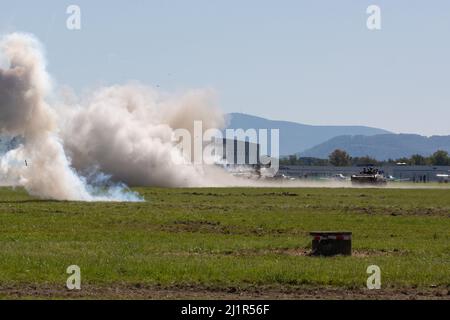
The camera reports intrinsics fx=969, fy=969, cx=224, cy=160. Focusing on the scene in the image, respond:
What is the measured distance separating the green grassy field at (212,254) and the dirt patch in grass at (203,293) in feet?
0.09

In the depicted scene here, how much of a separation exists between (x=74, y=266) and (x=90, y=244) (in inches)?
265

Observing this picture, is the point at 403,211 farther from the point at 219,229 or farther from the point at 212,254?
the point at 212,254

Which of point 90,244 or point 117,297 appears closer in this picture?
point 117,297

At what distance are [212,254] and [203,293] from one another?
294 inches

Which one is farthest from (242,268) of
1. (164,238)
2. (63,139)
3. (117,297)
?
(63,139)

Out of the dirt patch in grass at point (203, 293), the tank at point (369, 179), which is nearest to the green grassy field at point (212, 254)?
the dirt patch in grass at point (203, 293)

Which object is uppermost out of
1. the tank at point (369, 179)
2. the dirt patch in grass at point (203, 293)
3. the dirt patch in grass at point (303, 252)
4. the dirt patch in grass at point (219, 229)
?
the tank at point (369, 179)

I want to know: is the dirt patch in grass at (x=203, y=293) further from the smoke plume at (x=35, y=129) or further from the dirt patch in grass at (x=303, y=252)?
the smoke plume at (x=35, y=129)

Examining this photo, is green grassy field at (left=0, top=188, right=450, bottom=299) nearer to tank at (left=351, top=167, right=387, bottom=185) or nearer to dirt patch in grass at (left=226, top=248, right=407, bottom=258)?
dirt patch in grass at (left=226, top=248, right=407, bottom=258)

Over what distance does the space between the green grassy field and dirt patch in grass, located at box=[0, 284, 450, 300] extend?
0.03 metres

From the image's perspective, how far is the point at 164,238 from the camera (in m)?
35.4

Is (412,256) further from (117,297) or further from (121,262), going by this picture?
(117,297)

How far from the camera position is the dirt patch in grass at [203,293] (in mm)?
21875
